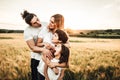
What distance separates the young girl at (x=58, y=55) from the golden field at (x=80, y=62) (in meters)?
1.10

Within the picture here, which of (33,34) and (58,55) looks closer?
(58,55)

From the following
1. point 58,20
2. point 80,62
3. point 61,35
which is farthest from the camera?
point 80,62

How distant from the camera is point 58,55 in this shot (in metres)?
3.18

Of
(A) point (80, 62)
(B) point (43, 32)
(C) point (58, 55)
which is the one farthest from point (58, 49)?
(A) point (80, 62)

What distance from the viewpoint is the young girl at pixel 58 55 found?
3.15m

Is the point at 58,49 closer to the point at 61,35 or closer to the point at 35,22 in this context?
the point at 61,35

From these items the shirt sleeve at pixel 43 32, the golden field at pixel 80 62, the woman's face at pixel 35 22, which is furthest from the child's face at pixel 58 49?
the golden field at pixel 80 62

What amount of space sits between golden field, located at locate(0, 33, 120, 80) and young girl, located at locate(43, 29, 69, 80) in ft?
3.61

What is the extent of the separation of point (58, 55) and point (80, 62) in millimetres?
1275

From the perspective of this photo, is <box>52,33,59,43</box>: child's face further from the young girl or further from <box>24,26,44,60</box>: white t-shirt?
<box>24,26,44,60</box>: white t-shirt

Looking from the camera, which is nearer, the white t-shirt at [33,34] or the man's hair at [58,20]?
the man's hair at [58,20]

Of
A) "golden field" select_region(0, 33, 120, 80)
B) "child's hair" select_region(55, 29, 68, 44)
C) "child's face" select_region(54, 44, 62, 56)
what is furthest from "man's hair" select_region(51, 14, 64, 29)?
"golden field" select_region(0, 33, 120, 80)

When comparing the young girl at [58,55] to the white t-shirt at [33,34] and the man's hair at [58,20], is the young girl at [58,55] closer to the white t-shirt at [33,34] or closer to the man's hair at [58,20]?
the man's hair at [58,20]

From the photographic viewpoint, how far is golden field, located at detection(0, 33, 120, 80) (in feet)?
14.0
